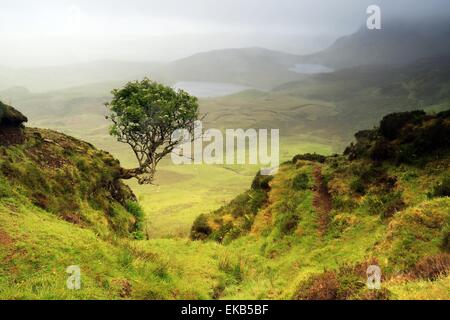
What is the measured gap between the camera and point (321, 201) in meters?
31.6

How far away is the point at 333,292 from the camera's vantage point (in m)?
13.9

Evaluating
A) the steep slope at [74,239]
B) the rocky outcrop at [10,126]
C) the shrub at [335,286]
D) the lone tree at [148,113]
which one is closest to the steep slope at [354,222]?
the shrub at [335,286]

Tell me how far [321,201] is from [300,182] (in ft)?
11.0

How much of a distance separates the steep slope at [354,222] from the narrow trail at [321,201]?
0.25 ft

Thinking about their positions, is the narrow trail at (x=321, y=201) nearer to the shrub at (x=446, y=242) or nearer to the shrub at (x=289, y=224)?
the shrub at (x=289, y=224)

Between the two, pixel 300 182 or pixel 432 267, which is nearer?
pixel 432 267

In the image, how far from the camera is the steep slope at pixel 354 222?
14984 millimetres

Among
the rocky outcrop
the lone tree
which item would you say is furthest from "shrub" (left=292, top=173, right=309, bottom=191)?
the rocky outcrop

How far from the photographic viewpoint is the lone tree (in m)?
38.3

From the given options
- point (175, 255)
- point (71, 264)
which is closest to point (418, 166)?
point (175, 255)

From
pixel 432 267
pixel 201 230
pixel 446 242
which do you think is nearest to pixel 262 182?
pixel 201 230

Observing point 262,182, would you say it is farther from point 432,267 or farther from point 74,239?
point 432,267

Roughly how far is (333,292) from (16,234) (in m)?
12.8

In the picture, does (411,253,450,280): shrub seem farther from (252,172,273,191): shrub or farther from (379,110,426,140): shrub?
(252,172,273,191): shrub
